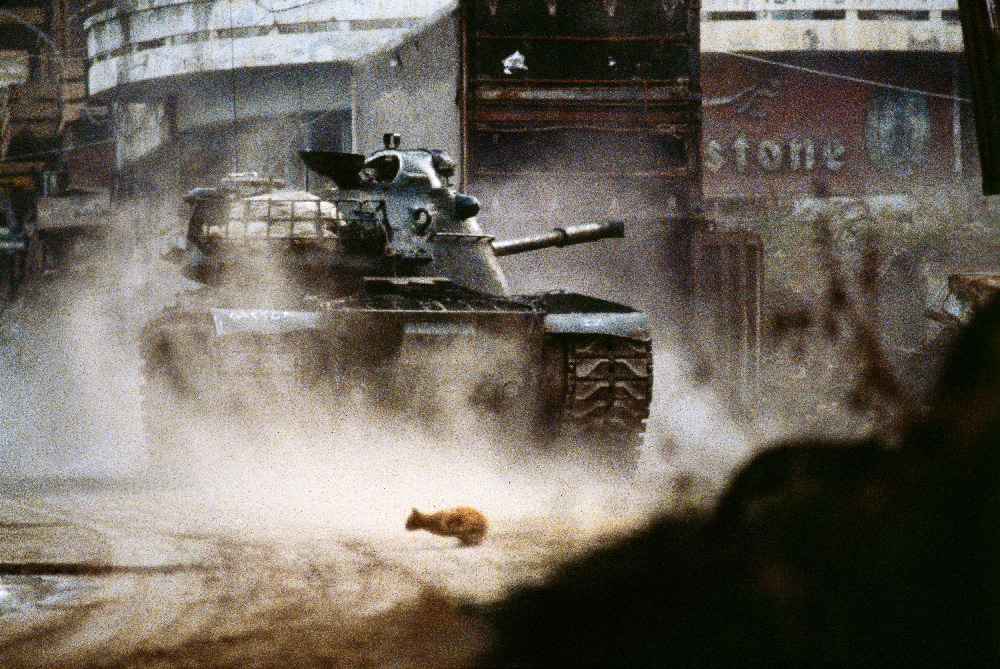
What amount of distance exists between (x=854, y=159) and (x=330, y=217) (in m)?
20.7

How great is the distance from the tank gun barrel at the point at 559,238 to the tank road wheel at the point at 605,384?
2.68m

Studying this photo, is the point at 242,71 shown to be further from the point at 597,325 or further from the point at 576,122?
the point at 597,325

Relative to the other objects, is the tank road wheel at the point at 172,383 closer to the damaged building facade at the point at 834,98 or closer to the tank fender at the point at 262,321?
the tank fender at the point at 262,321

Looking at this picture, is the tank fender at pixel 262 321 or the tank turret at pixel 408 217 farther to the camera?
the tank turret at pixel 408 217

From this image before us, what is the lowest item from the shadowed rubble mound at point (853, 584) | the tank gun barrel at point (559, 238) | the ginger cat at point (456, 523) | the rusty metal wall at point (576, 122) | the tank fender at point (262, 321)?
the ginger cat at point (456, 523)

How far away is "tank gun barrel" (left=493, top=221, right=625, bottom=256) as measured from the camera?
13062mm

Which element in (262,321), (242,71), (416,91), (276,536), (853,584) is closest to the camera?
(853,584)

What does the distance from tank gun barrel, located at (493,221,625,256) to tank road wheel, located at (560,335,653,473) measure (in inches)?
106

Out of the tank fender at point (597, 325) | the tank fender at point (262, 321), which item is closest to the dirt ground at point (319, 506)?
the tank fender at point (262, 321)

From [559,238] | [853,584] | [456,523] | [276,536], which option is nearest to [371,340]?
[456,523]

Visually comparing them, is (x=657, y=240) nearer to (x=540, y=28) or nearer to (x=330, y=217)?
(x=540, y=28)

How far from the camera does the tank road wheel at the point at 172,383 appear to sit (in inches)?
405

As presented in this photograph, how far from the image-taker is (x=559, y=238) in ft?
43.5

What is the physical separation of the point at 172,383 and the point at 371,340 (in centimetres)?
167
